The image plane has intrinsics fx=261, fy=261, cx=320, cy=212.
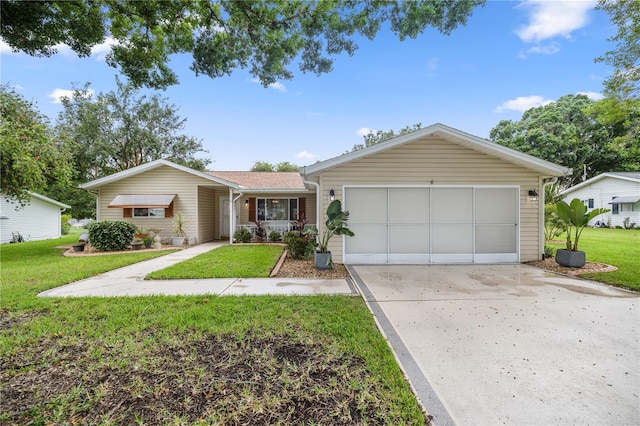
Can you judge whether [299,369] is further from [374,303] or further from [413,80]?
[413,80]

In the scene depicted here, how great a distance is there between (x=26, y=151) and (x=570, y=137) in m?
36.6

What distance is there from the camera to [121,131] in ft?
62.3

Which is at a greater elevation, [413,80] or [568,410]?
[413,80]

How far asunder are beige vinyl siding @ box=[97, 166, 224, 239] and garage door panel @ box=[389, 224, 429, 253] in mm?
8853

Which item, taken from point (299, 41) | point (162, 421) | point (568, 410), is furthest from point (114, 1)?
point (568, 410)

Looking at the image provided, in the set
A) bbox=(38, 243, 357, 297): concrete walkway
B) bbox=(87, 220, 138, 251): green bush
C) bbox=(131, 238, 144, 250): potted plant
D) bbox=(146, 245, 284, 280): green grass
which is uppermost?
bbox=(87, 220, 138, 251): green bush

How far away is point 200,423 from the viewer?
1.93 metres

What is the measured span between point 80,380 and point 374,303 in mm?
3772

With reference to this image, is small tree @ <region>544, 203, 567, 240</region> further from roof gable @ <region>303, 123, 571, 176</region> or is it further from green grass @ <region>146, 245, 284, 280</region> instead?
green grass @ <region>146, 245, 284, 280</region>

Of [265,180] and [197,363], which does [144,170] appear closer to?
[265,180]

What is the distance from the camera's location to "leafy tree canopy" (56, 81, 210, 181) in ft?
57.4

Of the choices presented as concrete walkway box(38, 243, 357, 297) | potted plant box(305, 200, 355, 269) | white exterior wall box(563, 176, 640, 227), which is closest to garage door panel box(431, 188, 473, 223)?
potted plant box(305, 200, 355, 269)

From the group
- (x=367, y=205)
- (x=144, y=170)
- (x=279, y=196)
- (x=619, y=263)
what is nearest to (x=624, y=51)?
(x=619, y=263)

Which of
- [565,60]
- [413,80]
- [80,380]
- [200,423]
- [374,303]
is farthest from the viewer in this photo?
[413,80]
